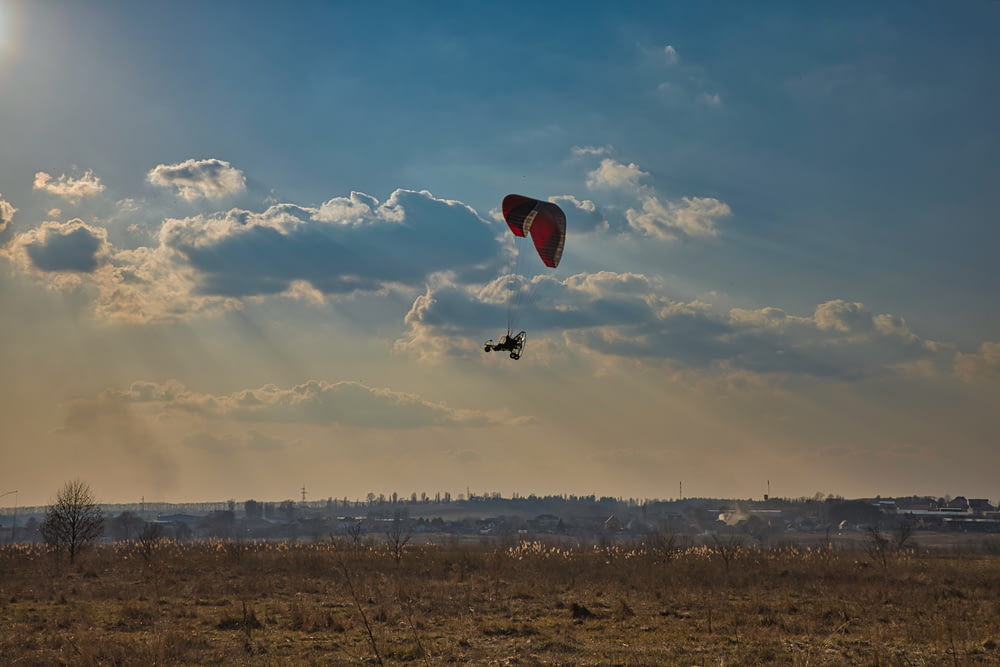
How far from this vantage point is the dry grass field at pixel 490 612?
797 inches

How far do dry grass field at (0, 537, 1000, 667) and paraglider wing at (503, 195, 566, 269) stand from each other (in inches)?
592

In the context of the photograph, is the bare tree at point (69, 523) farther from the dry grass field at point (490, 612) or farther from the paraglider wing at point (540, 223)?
the paraglider wing at point (540, 223)

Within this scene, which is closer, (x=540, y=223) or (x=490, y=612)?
(x=490, y=612)

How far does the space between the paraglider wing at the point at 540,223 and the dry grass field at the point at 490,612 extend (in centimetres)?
1503

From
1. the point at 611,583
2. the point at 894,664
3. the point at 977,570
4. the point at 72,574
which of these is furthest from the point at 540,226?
the point at 977,570

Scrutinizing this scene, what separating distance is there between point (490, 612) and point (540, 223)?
1707cm

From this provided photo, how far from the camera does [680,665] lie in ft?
61.6

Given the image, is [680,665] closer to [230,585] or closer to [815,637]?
[815,637]

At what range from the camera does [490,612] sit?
28.5 m

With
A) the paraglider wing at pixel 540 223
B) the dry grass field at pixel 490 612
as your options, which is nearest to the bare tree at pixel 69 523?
the dry grass field at pixel 490 612

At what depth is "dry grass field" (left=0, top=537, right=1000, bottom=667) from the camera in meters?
20.2

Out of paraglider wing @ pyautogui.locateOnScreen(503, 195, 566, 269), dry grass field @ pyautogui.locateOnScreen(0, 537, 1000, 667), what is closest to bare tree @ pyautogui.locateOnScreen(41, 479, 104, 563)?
dry grass field @ pyautogui.locateOnScreen(0, 537, 1000, 667)

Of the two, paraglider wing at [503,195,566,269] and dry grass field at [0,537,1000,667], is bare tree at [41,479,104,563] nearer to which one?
dry grass field at [0,537,1000,667]

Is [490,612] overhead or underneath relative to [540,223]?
underneath
